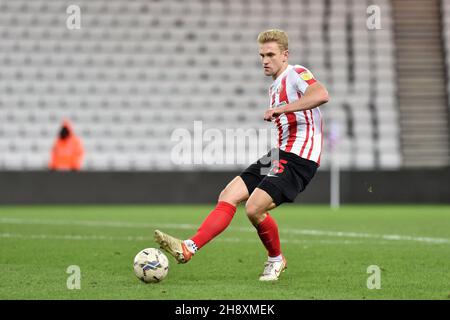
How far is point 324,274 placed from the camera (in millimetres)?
7000

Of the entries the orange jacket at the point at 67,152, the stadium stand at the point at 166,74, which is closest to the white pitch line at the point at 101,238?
the orange jacket at the point at 67,152

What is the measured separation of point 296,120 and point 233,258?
199 cm

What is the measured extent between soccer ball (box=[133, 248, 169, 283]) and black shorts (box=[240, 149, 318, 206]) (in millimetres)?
912

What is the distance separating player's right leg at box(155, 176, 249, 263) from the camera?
626 cm

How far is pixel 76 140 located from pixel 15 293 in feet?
47.7

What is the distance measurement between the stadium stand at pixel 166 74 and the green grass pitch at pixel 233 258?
25.3 feet

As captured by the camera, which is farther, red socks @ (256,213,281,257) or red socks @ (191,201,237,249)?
red socks @ (256,213,281,257)

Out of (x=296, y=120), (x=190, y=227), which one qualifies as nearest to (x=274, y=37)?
(x=296, y=120)

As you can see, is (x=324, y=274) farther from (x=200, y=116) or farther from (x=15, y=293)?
(x=200, y=116)

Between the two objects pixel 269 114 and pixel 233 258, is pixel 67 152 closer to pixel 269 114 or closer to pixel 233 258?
pixel 233 258

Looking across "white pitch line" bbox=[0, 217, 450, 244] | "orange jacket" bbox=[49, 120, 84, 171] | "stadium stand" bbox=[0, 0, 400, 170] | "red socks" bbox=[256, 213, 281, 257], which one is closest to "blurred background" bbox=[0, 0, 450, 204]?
"stadium stand" bbox=[0, 0, 400, 170]

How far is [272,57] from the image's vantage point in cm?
676

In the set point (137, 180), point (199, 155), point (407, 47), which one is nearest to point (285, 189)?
point (137, 180)

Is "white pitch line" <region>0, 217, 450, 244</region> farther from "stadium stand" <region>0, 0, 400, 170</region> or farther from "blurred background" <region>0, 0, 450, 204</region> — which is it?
"stadium stand" <region>0, 0, 400, 170</region>
